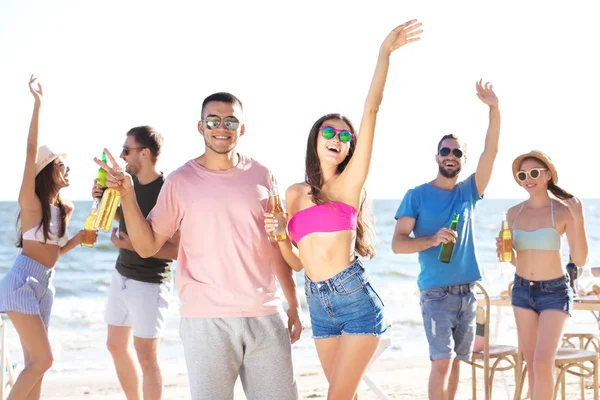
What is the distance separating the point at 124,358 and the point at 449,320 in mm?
2101

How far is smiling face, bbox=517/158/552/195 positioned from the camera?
574 centimetres

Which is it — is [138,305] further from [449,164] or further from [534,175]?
[534,175]

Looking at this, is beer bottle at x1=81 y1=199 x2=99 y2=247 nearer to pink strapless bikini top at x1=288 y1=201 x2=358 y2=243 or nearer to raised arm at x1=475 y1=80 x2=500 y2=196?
pink strapless bikini top at x1=288 y1=201 x2=358 y2=243

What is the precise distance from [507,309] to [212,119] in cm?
1340

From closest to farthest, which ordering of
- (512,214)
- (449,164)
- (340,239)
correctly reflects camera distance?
(340,239) → (449,164) → (512,214)

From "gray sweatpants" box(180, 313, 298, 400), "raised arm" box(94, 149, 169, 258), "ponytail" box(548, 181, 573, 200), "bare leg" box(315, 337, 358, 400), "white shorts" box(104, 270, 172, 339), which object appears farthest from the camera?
"ponytail" box(548, 181, 573, 200)

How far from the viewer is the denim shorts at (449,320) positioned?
17.8 feet

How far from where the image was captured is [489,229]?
143ft

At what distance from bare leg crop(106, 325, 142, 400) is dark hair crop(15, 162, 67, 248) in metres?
0.73

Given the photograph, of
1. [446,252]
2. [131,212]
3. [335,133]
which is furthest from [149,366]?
[335,133]

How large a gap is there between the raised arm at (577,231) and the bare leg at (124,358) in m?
3.00

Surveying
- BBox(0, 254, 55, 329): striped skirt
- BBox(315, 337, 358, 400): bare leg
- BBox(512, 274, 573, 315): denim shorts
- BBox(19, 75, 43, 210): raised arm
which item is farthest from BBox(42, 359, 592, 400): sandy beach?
BBox(315, 337, 358, 400): bare leg

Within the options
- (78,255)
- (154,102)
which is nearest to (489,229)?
(154,102)

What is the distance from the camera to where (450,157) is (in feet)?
18.4
